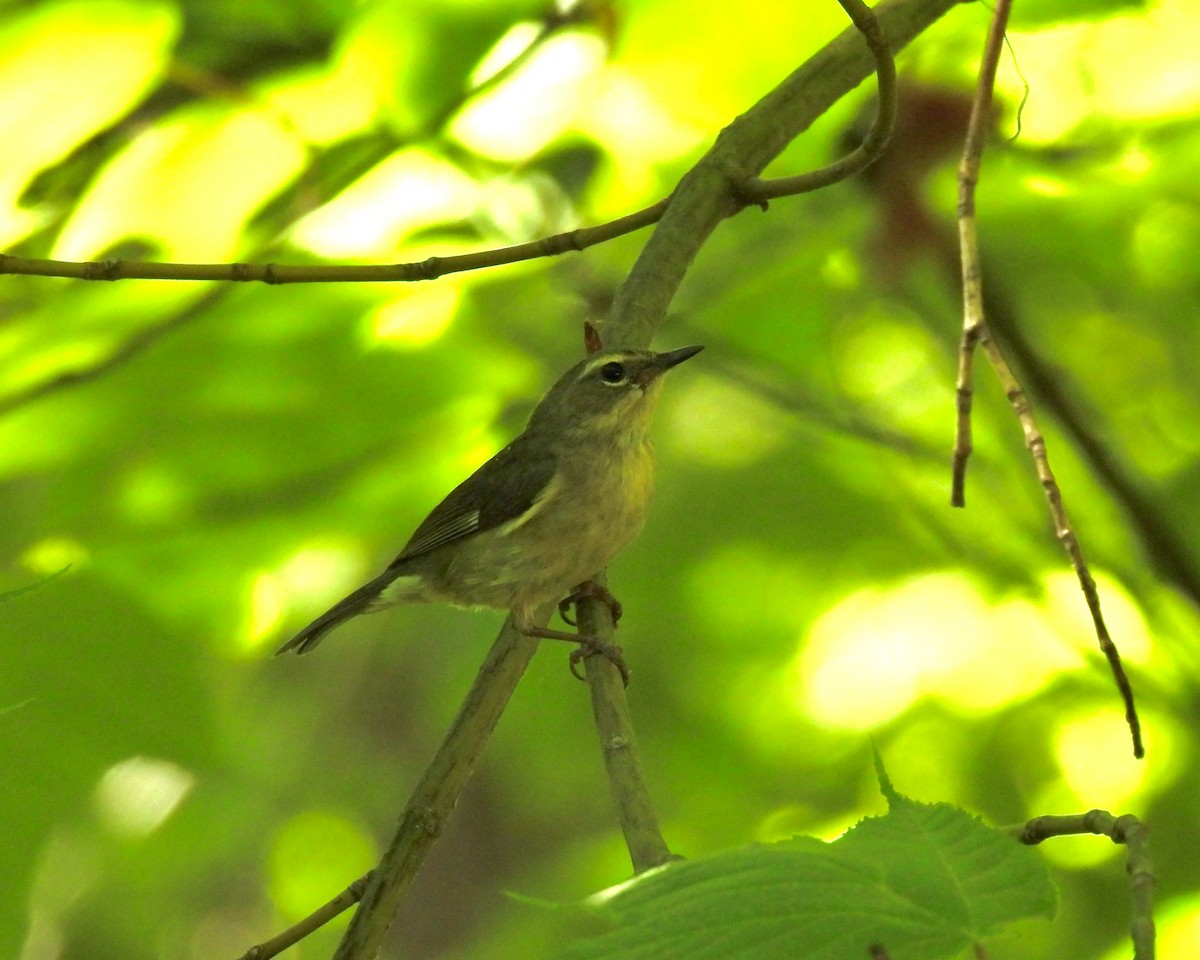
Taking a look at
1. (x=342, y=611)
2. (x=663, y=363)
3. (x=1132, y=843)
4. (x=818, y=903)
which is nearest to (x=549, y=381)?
(x=663, y=363)

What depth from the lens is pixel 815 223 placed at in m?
3.55

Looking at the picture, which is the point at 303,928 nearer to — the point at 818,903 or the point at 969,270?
the point at 818,903

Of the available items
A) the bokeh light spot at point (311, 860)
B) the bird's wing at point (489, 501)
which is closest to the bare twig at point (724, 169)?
the bird's wing at point (489, 501)

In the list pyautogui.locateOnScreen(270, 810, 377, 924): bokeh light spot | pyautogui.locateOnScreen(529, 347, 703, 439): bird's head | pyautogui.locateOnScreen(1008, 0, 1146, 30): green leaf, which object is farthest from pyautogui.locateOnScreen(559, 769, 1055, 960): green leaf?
pyautogui.locateOnScreen(270, 810, 377, 924): bokeh light spot

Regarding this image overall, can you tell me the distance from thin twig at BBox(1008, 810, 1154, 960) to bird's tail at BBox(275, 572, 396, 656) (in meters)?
3.36

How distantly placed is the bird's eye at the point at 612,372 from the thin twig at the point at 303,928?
1982mm

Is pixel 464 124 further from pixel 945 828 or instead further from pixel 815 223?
pixel 945 828

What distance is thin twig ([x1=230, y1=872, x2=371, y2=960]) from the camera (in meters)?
2.33

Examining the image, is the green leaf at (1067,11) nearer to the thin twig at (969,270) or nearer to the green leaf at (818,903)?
the thin twig at (969,270)

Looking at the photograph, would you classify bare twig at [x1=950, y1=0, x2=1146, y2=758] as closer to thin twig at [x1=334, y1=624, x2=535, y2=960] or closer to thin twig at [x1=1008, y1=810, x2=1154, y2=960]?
thin twig at [x1=1008, y1=810, x2=1154, y2=960]

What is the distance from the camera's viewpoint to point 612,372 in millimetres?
4383

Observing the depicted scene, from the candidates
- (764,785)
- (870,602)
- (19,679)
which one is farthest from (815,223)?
(19,679)

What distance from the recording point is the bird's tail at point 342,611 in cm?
486

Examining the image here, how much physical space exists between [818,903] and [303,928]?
141 centimetres
